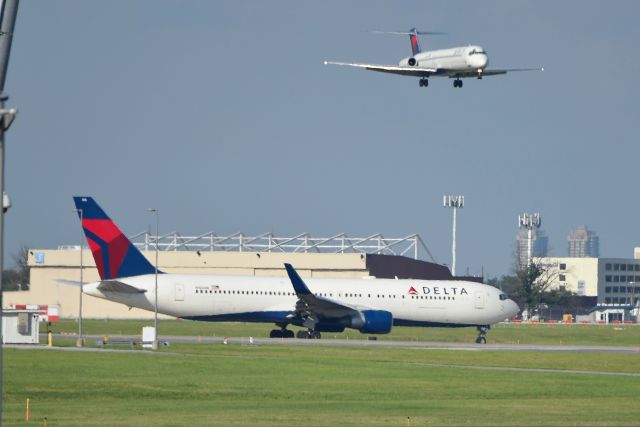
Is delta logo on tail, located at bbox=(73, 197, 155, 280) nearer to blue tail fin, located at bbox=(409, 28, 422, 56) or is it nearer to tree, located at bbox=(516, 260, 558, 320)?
blue tail fin, located at bbox=(409, 28, 422, 56)

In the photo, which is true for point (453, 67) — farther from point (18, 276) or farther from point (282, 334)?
point (18, 276)

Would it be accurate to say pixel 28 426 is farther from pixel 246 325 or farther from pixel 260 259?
pixel 260 259

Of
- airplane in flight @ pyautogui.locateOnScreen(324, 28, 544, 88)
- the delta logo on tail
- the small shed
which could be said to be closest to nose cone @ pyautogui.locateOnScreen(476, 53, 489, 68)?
airplane in flight @ pyautogui.locateOnScreen(324, 28, 544, 88)

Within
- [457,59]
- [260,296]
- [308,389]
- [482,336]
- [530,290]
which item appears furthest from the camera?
[530,290]

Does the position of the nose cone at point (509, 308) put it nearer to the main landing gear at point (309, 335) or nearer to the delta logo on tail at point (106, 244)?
the main landing gear at point (309, 335)

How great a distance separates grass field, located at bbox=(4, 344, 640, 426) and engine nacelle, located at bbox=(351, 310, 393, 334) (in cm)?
1409

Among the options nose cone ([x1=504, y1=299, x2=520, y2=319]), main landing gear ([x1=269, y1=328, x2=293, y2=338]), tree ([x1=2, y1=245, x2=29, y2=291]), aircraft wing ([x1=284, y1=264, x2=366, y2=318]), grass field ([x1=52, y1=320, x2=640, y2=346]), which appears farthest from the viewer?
tree ([x1=2, y1=245, x2=29, y2=291])

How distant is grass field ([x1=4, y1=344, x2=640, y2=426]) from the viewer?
3394 centimetres

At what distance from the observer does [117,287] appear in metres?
75.7

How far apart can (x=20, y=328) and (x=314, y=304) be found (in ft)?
61.6

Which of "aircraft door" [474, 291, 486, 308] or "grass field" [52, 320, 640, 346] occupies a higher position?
"aircraft door" [474, 291, 486, 308]

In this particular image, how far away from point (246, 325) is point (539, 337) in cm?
2368

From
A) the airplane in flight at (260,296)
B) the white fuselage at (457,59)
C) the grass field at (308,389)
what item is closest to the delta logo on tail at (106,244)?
the airplane in flight at (260,296)

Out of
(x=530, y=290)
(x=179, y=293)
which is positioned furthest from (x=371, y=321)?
(x=530, y=290)
